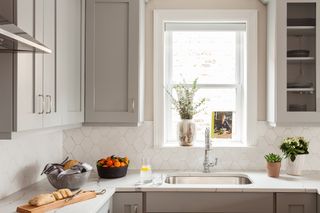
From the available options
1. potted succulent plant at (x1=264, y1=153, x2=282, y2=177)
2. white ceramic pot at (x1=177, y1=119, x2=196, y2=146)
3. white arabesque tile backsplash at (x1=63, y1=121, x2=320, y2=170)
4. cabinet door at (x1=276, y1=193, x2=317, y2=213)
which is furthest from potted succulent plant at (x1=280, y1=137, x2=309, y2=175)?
white ceramic pot at (x1=177, y1=119, x2=196, y2=146)

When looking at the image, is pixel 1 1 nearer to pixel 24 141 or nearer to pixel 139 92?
pixel 24 141

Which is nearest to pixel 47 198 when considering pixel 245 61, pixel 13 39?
pixel 13 39

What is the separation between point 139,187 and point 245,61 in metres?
1.49

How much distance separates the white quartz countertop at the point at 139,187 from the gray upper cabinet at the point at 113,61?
0.48m

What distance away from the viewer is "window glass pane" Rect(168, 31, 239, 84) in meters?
3.13

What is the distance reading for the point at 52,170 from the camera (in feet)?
7.41

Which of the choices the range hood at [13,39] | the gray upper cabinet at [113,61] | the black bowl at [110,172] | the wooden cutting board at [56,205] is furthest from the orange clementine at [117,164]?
the range hood at [13,39]

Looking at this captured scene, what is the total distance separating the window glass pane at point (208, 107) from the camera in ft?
10.3

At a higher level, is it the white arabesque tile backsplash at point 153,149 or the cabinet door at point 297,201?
the white arabesque tile backsplash at point 153,149

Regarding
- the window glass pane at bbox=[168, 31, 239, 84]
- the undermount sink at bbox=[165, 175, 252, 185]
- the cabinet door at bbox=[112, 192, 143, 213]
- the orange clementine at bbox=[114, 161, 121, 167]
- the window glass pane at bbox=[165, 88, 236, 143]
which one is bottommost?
the cabinet door at bbox=[112, 192, 143, 213]

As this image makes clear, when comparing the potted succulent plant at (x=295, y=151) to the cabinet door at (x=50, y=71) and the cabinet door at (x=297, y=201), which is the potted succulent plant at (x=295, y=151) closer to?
the cabinet door at (x=297, y=201)

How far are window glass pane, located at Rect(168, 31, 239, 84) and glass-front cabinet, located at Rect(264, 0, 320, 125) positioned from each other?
53cm

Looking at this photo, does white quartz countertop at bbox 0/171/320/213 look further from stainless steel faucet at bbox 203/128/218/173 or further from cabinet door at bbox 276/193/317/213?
stainless steel faucet at bbox 203/128/218/173

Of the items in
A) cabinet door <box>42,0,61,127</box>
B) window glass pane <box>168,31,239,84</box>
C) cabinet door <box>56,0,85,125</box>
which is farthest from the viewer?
window glass pane <box>168,31,239,84</box>
